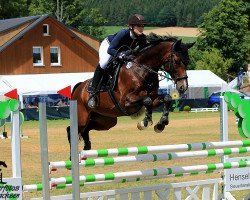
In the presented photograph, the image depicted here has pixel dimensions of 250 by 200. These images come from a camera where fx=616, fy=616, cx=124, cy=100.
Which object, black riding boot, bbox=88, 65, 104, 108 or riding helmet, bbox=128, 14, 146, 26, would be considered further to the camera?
black riding boot, bbox=88, 65, 104, 108

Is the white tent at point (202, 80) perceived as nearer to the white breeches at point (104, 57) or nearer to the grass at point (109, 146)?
the grass at point (109, 146)

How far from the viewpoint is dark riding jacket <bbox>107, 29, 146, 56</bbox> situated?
7418 mm

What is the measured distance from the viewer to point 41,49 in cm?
4125

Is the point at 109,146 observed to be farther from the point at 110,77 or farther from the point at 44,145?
the point at 44,145

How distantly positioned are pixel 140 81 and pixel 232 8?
52425 millimetres

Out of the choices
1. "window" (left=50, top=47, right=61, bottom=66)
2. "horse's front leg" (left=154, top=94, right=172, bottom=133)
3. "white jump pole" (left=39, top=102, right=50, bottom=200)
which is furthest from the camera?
"window" (left=50, top=47, right=61, bottom=66)

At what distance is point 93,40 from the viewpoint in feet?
157

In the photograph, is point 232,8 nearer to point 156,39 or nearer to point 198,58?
point 198,58

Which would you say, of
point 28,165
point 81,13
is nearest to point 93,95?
point 28,165

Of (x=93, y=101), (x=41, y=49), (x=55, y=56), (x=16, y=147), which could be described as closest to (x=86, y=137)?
(x=93, y=101)

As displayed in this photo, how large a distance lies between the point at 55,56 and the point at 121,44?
3515 cm

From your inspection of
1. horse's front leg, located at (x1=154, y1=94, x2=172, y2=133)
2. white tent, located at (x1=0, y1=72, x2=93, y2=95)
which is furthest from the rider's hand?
white tent, located at (x1=0, y1=72, x2=93, y2=95)

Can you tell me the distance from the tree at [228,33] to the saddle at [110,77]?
4850 centimetres

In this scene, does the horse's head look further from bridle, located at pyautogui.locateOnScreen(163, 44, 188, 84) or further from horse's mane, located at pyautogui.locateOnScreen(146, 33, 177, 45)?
horse's mane, located at pyautogui.locateOnScreen(146, 33, 177, 45)
